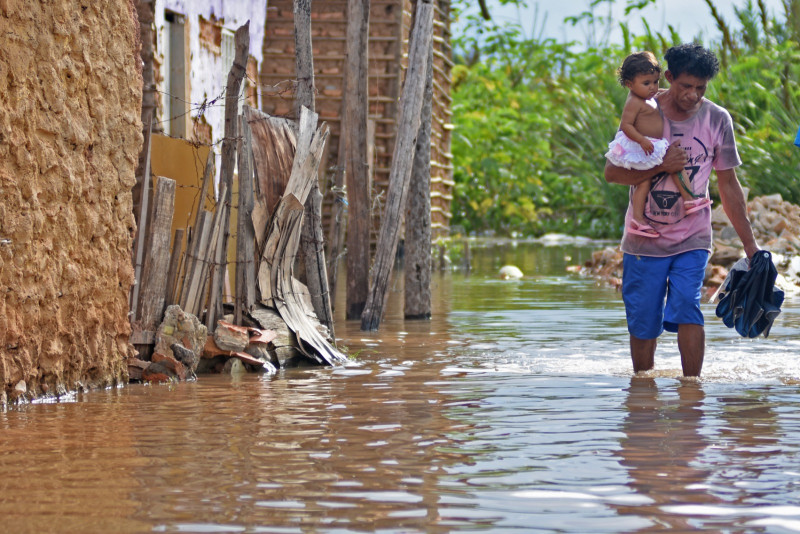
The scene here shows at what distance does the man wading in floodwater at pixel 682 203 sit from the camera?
222 inches

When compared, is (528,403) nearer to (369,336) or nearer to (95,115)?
(95,115)

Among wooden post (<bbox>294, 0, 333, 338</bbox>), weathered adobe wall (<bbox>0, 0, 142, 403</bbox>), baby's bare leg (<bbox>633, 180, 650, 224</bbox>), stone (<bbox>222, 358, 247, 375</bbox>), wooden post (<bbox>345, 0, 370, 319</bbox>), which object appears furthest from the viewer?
wooden post (<bbox>345, 0, 370, 319</bbox>)

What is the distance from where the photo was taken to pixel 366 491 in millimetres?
3609

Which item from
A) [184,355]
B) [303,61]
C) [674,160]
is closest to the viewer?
[674,160]

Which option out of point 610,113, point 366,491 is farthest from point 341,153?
point 610,113

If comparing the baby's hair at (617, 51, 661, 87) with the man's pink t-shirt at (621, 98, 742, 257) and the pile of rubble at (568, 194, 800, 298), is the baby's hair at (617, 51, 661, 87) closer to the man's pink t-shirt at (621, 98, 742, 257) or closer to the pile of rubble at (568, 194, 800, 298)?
the man's pink t-shirt at (621, 98, 742, 257)

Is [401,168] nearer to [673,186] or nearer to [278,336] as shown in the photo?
[278,336]

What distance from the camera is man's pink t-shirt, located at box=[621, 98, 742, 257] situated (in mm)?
5676

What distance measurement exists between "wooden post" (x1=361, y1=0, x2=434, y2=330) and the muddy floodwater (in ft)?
5.65

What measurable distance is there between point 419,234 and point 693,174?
13.7 feet

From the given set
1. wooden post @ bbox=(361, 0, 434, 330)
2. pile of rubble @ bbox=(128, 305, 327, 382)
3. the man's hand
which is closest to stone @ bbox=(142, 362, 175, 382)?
pile of rubble @ bbox=(128, 305, 327, 382)

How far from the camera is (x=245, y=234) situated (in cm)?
682

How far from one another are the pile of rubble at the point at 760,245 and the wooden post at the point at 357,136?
14.7 ft

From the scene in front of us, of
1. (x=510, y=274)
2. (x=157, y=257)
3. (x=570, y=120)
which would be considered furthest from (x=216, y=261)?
(x=570, y=120)
